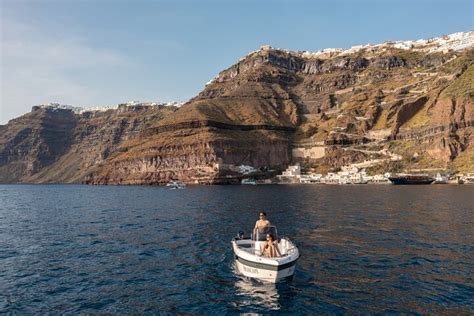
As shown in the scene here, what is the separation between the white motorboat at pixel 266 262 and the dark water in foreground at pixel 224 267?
2.53 ft

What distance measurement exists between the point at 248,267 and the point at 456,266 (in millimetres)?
16719

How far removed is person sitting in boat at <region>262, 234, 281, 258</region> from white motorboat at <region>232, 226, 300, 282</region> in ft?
1.36

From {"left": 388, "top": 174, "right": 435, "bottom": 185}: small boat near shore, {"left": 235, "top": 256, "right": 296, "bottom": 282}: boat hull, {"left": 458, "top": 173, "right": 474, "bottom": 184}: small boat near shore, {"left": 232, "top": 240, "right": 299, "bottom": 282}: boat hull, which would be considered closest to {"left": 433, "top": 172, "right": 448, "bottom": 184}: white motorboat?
{"left": 388, "top": 174, "right": 435, "bottom": 185}: small boat near shore

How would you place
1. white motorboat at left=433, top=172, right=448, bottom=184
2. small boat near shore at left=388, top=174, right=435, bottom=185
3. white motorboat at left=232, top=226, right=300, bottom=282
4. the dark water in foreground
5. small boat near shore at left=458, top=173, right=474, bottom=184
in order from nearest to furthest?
the dark water in foreground, white motorboat at left=232, top=226, right=300, bottom=282, small boat near shore at left=458, top=173, right=474, bottom=184, white motorboat at left=433, top=172, right=448, bottom=184, small boat near shore at left=388, top=174, right=435, bottom=185

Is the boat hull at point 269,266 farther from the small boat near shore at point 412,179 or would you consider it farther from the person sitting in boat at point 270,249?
the small boat near shore at point 412,179

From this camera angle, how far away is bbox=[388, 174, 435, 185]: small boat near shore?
15050 centimetres

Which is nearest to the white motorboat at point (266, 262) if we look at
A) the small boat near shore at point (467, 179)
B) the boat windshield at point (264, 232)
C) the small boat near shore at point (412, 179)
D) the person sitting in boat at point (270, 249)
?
the boat windshield at point (264, 232)

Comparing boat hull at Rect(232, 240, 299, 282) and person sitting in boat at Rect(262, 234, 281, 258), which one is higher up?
person sitting in boat at Rect(262, 234, 281, 258)

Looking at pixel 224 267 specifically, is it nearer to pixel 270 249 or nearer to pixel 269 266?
pixel 270 249

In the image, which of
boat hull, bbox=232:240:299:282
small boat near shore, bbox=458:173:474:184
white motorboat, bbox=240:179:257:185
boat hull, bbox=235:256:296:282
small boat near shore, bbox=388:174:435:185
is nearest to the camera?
boat hull, bbox=232:240:299:282

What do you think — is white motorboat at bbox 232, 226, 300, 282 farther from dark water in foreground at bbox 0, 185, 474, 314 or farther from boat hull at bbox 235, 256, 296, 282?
dark water in foreground at bbox 0, 185, 474, 314

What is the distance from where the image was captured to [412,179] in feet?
500

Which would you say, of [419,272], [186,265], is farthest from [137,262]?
[419,272]

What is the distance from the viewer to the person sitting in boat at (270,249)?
26794 millimetres
